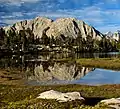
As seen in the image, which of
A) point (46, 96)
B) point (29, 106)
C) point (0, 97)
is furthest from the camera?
point (0, 97)

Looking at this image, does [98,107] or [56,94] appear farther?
[56,94]

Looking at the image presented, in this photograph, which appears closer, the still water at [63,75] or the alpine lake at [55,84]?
the alpine lake at [55,84]

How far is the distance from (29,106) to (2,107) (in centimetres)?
250

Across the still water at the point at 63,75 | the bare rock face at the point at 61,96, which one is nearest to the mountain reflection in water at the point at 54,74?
the still water at the point at 63,75

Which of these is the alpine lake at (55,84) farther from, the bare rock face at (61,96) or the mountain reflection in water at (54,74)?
the bare rock face at (61,96)

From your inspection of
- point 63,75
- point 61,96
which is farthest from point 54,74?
point 61,96

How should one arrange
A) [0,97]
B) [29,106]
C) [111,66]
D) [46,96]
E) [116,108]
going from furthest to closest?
[111,66] < [0,97] < [46,96] < [29,106] < [116,108]

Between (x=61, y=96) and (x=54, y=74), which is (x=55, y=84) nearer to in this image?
(x=54, y=74)

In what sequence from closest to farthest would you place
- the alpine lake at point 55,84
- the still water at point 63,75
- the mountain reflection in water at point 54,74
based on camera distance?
the alpine lake at point 55,84
the still water at point 63,75
the mountain reflection in water at point 54,74

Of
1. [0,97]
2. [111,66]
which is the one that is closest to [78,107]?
[0,97]

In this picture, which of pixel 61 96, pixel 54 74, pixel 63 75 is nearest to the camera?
pixel 61 96

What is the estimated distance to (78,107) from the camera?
25.7 metres

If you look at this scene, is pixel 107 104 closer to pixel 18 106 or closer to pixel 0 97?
pixel 18 106

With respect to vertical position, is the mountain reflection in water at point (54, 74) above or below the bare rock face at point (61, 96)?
below
